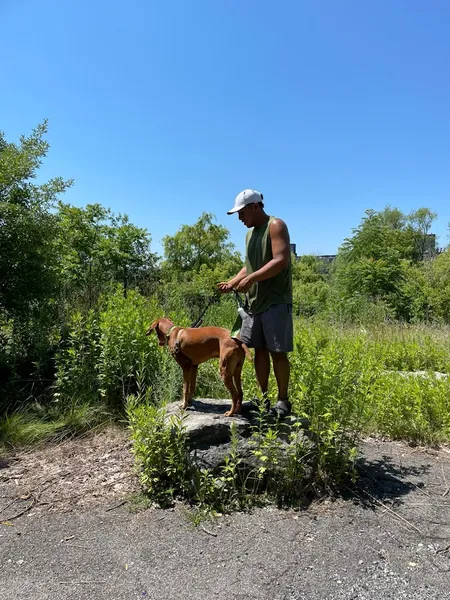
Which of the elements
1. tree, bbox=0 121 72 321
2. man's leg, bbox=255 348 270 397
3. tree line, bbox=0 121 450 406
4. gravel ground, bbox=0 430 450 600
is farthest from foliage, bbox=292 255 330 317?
gravel ground, bbox=0 430 450 600

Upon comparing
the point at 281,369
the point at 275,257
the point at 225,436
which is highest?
the point at 275,257

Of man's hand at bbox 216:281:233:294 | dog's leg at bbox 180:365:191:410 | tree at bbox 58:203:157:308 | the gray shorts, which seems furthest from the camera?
tree at bbox 58:203:157:308

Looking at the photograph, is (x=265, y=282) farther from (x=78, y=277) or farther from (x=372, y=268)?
(x=372, y=268)

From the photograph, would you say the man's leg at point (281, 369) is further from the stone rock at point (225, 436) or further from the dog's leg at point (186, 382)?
the dog's leg at point (186, 382)

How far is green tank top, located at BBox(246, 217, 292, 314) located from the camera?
3.42 metres

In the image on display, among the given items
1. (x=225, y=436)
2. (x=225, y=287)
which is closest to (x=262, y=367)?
(x=225, y=436)

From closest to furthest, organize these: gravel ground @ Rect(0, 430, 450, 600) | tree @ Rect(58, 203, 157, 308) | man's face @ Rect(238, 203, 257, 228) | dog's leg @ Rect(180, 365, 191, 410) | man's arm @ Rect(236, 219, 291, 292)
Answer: gravel ground @ Rect(0, 430, 450, 600), man's arm @ Rect(236, 219, 291, 292), man's face @ Rect(238, 203, 257, 228), dog's leg @ Rect(180, 365, 191, 410), tree @ Rect(58, 203, 157, 308)

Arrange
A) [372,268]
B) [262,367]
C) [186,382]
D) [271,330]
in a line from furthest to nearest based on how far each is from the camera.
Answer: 1. [372,268]
2. [186,382]
3. [262,367]
4. [271,330]

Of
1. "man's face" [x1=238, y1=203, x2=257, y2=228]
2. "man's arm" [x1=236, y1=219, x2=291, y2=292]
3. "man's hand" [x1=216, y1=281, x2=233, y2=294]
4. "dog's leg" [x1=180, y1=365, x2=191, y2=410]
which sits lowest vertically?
"dog's leg" [x1=180, y1=365, x2=191, y2=410]

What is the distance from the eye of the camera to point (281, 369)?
345cm

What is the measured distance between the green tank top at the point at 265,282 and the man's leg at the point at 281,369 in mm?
393

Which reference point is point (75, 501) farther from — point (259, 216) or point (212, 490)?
point (259, 216)

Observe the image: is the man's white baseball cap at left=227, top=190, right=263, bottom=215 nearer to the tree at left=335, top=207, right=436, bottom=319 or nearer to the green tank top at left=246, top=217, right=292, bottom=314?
the green tank top at left=246, top=217, right=292, bottom=314

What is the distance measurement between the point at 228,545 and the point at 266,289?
183cm
